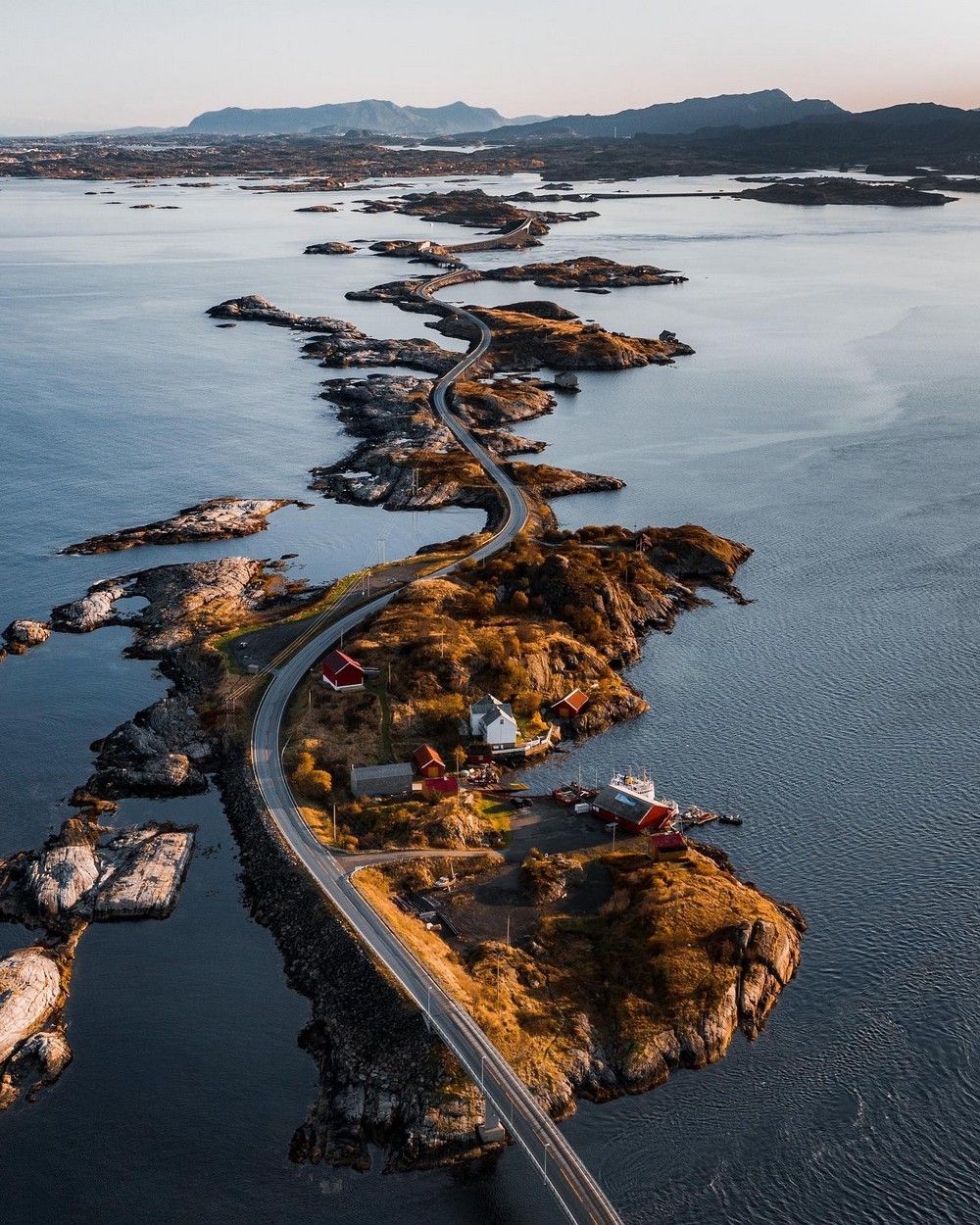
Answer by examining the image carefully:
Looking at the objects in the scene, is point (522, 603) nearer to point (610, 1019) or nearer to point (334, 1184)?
point (610, 1019)

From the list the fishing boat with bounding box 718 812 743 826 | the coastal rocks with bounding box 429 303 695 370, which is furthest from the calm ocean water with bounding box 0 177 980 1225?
the coastal rocks with bounding box 429 303 695 370

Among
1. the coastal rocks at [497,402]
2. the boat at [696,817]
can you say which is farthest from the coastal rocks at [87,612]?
the coastal rocks at [497,402]

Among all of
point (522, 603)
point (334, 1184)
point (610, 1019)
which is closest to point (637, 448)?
point (522, 603)

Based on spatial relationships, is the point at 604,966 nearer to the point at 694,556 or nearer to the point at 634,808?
the point at 634,808

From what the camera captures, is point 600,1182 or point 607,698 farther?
point 607,698

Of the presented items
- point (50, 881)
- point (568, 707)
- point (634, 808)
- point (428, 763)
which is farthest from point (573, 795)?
point (50, 881)

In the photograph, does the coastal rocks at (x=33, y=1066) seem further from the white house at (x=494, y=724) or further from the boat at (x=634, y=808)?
the white house at (x=494, y=724)
